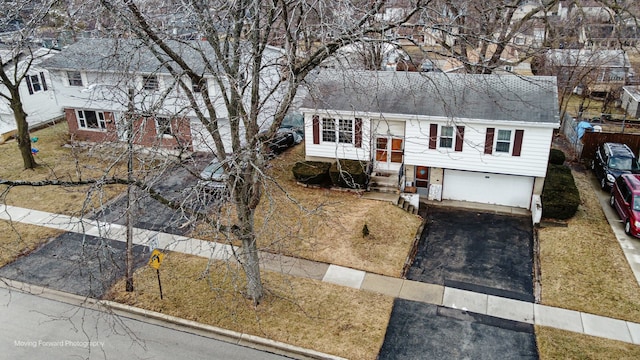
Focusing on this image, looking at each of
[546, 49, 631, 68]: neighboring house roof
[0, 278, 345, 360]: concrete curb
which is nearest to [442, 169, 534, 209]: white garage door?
[0, 278, 345, 360]: concrete curb

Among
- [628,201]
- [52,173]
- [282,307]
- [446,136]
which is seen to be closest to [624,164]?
[628,201]

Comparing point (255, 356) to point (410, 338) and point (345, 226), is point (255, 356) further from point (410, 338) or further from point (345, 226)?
point (345, 226)

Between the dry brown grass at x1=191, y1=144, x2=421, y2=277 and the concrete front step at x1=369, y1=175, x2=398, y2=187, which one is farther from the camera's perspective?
the concrete front step at x1=369, y1=175, x2=398, y2=187

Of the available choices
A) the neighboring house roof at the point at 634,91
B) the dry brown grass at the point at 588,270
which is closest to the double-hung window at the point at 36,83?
the dry brown grass at the point at 588,270

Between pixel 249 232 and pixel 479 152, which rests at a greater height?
pixel 249 232

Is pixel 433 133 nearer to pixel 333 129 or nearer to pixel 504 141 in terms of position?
pixel 504 141

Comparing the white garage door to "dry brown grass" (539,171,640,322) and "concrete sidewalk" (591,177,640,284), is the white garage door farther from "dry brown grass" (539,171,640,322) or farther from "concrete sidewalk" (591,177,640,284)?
"concrete sidewalk" (591,177,640,284)
